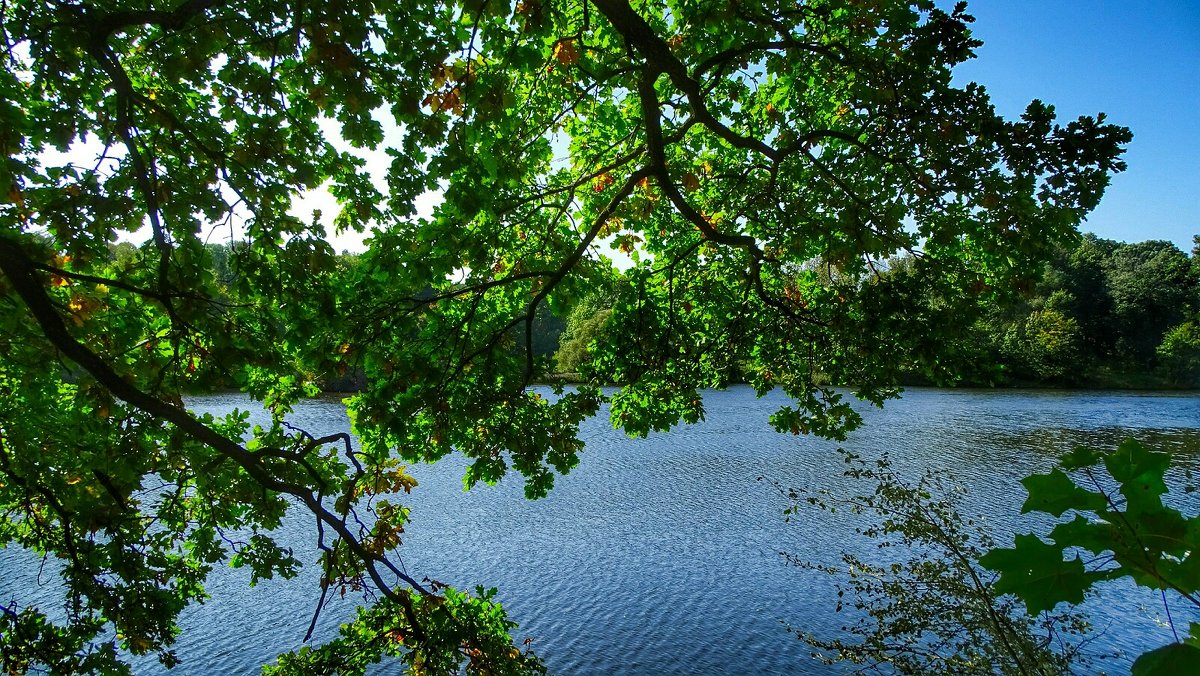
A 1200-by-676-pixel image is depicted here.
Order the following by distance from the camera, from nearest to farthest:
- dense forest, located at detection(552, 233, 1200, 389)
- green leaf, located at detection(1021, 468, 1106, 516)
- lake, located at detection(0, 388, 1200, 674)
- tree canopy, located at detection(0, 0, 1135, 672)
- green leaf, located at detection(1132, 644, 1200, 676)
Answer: green leaf, located at detection(1132, 644, 1200, 676)
green leaf, located at detection(1021, 468, 1106, 516)
tree canopy, located at detection(0, 0, 1135, 672)
lake, located at detection(0, 388, 1200, 674)
dense forest, located at detection(552, 233, 1200, 389)

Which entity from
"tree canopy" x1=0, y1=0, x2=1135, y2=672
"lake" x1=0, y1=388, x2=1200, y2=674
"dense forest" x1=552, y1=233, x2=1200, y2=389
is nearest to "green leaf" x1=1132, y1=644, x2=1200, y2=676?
"tree canopy" x1=0, y1=0, x2=1135, y2=672

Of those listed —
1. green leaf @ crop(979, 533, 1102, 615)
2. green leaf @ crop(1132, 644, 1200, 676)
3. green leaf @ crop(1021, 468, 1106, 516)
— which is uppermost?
green leaf @ crop(1021, 468, 1106, 516)

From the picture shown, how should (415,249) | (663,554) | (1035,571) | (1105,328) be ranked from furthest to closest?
(1105,328) < (663,554) < (415,249) < (1035,571)

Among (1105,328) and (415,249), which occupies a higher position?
(1105,328)

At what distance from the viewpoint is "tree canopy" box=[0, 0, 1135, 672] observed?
4219 millimetres

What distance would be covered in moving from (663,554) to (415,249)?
1056cm

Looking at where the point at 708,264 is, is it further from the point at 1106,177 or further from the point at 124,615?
the point at 124,615

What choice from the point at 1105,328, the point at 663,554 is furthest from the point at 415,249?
the point at 1105,328

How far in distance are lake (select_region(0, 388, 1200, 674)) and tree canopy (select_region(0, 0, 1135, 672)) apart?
555cm

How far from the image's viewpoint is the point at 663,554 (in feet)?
46.2

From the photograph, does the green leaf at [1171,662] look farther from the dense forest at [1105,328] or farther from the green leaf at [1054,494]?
the dense forest at [1105,328]

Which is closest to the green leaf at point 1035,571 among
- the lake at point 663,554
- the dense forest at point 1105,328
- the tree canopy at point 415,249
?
the tree canopy at point 415,249

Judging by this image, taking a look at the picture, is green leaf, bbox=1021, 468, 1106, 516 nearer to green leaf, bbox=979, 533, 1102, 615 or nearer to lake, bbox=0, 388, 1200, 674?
green leaf, bbox=979, 533, 1102, 615

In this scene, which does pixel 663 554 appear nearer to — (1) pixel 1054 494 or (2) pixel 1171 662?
(1) pixel 1054 494
